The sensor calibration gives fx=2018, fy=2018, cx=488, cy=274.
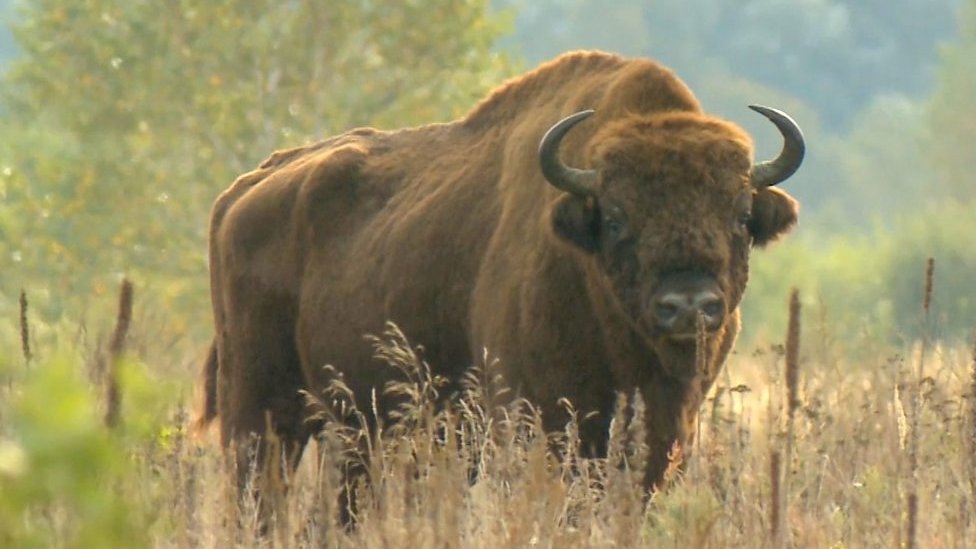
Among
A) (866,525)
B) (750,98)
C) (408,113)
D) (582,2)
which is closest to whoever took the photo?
(866,525)

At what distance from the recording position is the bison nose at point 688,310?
256 inches

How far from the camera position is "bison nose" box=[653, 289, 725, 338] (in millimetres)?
6504

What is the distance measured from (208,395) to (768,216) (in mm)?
3385

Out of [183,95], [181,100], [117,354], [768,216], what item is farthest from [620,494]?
[181,100]

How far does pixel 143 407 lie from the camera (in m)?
2.26

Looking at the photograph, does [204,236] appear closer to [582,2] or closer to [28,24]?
[28,24]

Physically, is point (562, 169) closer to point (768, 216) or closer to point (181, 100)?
point (768, 216)

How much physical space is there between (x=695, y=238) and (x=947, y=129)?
238 ft

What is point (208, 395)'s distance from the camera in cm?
962

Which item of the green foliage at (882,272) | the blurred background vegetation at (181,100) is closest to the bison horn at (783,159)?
the blurred background vegetation at (181,100)

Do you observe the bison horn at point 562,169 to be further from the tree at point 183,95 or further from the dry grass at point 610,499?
the tree at point 183,95

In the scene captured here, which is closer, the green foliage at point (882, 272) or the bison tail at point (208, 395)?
the bison tail at point (208, 395)

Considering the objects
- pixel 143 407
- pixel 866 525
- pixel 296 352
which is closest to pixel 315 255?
pixel 296 352


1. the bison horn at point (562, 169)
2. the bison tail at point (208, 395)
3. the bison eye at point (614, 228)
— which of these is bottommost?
the bison tail at point (208, 395)
